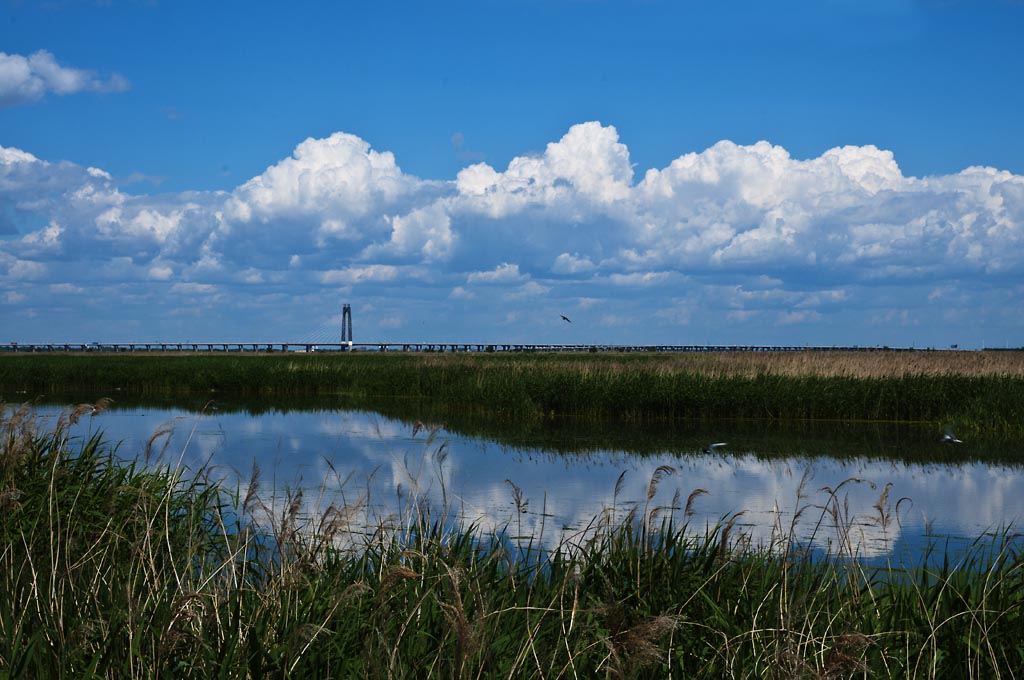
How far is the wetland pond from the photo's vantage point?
940 cm

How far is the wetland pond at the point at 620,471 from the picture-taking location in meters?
9.40

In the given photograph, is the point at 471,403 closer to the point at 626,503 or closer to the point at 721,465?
the point at 721,465

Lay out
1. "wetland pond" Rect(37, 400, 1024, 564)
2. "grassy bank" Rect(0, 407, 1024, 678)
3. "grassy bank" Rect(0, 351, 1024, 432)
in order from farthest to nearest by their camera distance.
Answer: "grassy bank" Rect(0, 351, 1024, 432) → "wetland pond" Rect(37, 400, 1024, 564) → "grassy bank" Rect(0, 407, 1024, 678)

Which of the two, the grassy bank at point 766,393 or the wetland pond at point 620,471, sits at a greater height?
the grassy bank at point 766,393

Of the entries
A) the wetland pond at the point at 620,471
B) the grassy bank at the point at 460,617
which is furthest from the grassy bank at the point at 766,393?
the grassy bank at the point at 460,617

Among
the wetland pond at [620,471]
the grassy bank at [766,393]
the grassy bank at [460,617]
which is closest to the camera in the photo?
the grassy bank at [460,617]

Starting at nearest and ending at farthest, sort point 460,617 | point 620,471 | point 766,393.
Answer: point 460,617 < point 620,471 < point 766,393

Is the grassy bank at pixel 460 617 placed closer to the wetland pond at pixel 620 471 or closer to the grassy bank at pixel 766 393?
the wetland pond at pixel 620 471

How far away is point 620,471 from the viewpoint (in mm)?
14219

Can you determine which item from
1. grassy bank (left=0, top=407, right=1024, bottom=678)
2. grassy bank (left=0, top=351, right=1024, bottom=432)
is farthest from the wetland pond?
grassy bank (left=0, top=351, right=1024, bottom=432)

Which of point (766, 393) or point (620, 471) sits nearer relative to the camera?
point (620, 471)

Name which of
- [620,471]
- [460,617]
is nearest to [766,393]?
[620,471]

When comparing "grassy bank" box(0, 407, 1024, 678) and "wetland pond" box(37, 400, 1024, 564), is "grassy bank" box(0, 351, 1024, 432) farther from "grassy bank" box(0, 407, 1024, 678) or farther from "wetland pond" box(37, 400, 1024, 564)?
"grassy bank" box(0, 407, 1024, 678)

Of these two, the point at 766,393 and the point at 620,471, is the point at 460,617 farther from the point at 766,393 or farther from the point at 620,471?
the point at 766,393
